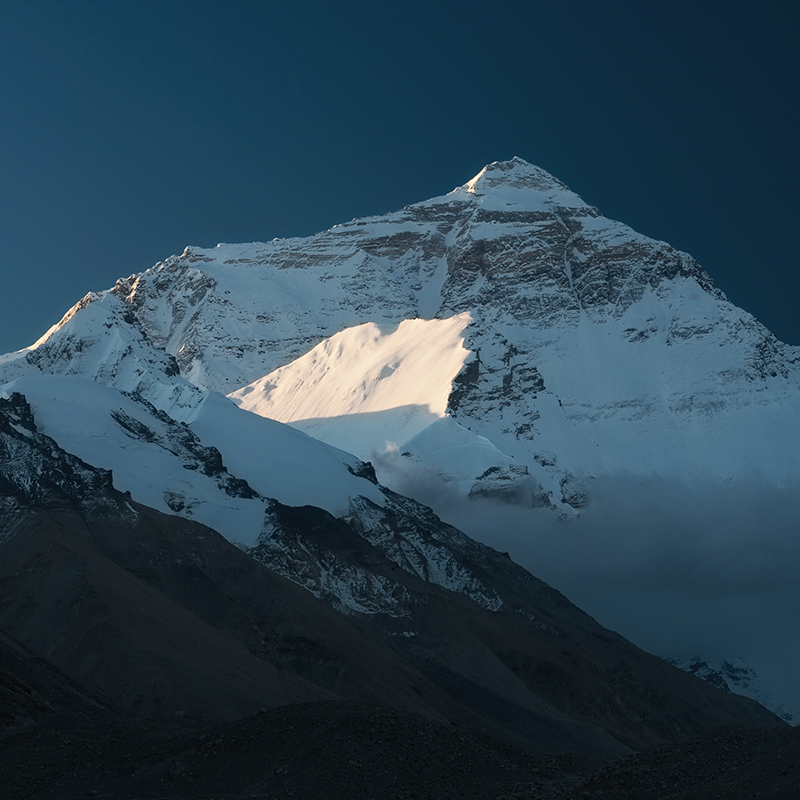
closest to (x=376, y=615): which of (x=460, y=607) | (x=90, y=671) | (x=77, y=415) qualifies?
(x=460, y=607)

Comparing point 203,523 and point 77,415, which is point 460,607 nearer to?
point 203,523

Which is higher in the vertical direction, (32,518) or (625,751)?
(625,751)

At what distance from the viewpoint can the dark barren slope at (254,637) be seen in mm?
85562

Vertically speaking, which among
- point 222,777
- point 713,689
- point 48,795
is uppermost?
point 713,689

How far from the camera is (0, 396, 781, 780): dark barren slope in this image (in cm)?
8556

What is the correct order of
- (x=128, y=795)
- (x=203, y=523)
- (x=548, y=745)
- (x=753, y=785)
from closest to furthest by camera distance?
(x=753, y=785), (x=128, y=795), (x=548, y=745), (x=203, y=523)

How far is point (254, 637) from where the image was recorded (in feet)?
347

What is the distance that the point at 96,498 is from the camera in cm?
11894

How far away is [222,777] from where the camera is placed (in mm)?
46156

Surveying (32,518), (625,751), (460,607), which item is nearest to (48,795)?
(32,518)

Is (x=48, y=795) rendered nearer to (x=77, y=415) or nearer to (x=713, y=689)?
(x=77, y=415)

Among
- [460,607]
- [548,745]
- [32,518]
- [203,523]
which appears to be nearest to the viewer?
[32,518]

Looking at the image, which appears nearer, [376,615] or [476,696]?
[476,696]

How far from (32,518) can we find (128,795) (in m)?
62.6
